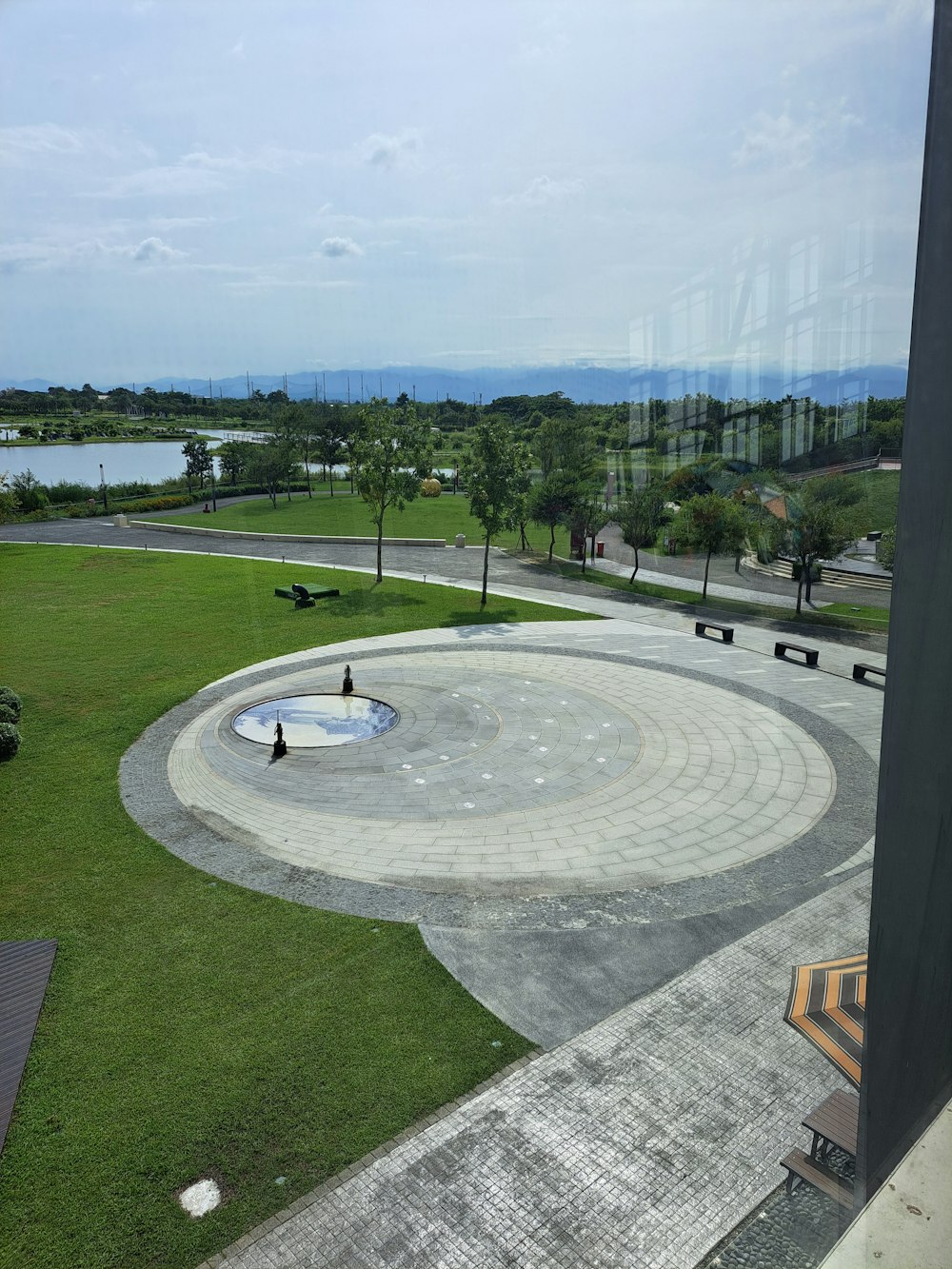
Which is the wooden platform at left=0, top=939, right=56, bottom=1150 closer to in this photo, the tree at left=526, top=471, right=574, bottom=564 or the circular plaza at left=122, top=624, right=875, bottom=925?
the circular plaza at left=122, top=624, right=875, bottom=925

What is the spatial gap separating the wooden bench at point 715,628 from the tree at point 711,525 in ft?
11.1

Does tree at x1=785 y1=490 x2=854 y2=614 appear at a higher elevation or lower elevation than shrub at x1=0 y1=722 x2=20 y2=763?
higher

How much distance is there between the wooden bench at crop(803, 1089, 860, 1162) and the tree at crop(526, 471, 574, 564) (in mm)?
18511

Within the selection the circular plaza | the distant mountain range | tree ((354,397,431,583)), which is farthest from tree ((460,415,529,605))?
the circular plaza

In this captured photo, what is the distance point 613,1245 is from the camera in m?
3.79

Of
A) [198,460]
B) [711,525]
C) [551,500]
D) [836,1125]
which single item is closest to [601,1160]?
[836,1125]

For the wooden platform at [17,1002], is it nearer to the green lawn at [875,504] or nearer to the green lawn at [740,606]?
the green lawn at [740,606]

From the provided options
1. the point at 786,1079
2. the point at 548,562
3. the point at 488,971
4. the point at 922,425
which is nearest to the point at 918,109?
the point at 922,425

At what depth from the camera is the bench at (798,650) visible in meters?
5.60

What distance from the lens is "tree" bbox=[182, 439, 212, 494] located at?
2261cm

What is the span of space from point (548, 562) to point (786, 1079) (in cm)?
1966

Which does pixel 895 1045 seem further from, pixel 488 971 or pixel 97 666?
pixel 97 666

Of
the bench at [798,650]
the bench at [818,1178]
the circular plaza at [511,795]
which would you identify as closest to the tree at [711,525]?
the bench at [798,650]

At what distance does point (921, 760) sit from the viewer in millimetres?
1709
